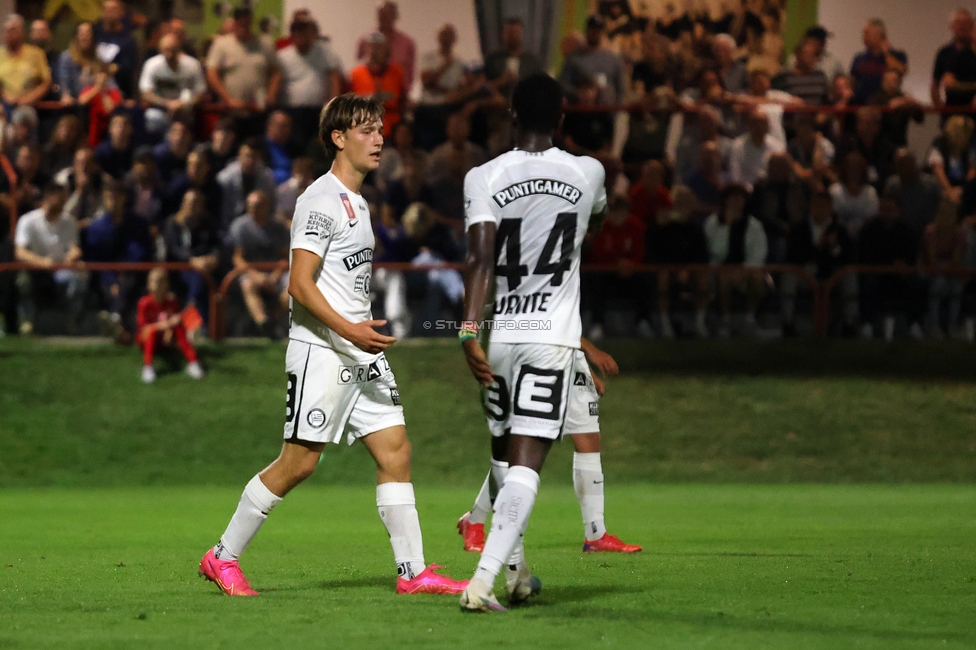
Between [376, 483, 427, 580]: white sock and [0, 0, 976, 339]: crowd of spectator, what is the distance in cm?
973

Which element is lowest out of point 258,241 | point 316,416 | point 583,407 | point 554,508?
point 554,508

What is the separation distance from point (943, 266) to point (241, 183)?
878 cm

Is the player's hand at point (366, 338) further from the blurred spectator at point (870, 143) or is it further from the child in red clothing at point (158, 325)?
the blurred spectator at point (870, 143)

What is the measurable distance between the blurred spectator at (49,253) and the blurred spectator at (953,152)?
10996 millimetres

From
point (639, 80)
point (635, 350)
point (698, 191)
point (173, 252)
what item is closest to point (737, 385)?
point (635, 350)

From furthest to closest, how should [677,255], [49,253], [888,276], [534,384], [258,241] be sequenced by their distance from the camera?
[49,253]
[258,241]
[677,255]
[888,276]
[534,384]

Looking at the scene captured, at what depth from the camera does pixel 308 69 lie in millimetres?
18297

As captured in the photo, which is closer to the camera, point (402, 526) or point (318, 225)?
point (318, 225)

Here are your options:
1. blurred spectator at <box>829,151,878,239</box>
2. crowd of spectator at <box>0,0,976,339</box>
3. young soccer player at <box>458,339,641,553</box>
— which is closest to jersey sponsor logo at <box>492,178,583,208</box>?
young soccer player at <box>458,339,641,553</box>

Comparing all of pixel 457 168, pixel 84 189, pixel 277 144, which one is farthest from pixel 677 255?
pixel 84 189

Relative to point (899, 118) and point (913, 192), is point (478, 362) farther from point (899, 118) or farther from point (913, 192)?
point (899, 118)

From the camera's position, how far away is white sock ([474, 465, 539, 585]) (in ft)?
18.6

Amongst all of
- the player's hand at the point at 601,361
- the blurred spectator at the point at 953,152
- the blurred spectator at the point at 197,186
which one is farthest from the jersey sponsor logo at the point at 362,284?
the blurred spectator at the point at 953,152

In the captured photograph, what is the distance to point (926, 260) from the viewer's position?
1672cm
